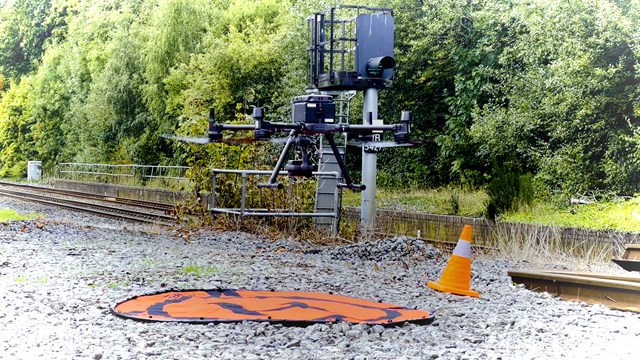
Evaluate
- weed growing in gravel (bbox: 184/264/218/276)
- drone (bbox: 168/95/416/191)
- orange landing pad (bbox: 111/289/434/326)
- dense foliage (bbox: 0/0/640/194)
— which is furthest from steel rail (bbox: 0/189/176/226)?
orange landing pad (bbox: 111/289/434/326)

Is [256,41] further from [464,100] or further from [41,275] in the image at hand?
[41,275]

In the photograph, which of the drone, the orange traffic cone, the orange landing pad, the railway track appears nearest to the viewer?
the orange landing pad

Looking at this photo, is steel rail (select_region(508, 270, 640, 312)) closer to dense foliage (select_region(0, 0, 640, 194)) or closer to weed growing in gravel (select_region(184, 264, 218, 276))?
dense foliage (select_region(0, 0, 640, 194))

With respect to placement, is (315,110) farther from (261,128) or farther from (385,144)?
(385,144)

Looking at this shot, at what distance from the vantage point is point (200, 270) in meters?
9.45

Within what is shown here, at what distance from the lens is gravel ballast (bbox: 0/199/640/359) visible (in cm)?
589

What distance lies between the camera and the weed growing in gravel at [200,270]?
9289 mm

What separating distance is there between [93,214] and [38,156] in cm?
3104

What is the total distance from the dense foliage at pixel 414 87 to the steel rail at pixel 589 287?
6.53 ft

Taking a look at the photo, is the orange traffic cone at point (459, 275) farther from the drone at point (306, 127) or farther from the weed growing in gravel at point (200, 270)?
the weed growing in gravel at point (200, 270)

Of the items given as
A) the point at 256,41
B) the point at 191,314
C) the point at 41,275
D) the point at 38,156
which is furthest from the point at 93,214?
the point at 38,156

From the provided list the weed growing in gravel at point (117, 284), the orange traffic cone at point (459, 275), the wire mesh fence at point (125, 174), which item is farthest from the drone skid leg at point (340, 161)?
the wire mesh fence at point (125, 174)

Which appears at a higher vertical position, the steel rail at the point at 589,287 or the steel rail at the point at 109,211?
the steel rail at the point at 589,287

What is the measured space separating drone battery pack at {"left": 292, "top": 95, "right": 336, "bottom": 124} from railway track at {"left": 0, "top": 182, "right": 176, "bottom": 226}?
9.88 meters
